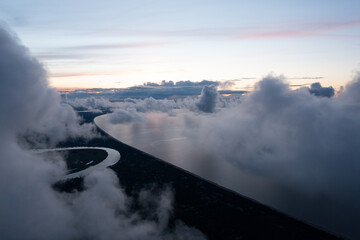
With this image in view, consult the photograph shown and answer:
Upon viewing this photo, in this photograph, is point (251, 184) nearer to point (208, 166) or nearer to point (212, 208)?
point (208, 166)

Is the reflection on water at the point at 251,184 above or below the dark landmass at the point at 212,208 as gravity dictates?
below

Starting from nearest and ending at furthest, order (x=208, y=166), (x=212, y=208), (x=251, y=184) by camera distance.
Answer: (x=212, y=208)
(x=251, y=184)
(x=208, y=166)

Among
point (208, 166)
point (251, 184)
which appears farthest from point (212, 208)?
point (208, 166)

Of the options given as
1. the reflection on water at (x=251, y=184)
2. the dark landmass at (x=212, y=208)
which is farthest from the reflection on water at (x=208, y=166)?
the dark landmass at (x=212, y=208)

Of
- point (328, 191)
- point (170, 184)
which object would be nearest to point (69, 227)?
point (170, 184)

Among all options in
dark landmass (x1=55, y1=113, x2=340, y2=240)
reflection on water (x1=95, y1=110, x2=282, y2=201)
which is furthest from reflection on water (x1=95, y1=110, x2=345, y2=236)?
dark landmass (x1=55, y1=113, x2=340, y2=240)

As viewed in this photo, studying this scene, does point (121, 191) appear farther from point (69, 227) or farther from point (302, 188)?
point (302, 188)

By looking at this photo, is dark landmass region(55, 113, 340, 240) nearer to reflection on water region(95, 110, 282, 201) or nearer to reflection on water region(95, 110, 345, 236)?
reflection on water region(95, 110, 345, 236)

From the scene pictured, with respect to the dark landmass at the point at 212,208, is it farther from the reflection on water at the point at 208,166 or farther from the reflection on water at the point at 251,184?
the reflection on water at the point at 208,166
